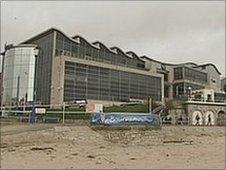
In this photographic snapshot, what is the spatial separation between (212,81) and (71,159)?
96.2 m

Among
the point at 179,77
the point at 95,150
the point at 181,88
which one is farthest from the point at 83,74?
the point at 95,150

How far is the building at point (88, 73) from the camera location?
72.6 meters

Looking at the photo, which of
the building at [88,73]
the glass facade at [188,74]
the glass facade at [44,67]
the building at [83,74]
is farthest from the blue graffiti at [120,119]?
the glass facade at [188,74]

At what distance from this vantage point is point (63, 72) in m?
72.1

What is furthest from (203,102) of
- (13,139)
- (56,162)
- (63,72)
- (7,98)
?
(56,162)

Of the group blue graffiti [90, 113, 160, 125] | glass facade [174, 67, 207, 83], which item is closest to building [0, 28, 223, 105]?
glass facade [174, 67, 207, 83]

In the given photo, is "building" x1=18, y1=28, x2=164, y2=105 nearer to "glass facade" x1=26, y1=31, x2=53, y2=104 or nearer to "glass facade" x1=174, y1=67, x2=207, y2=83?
"glass facade" x1=26, y1=31, x2=53, y2=104

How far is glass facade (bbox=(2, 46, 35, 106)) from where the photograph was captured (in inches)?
2960

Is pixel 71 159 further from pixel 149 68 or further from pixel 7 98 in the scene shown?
pixel 149 68

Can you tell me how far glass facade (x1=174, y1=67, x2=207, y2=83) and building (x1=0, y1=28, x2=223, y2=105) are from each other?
5.70m

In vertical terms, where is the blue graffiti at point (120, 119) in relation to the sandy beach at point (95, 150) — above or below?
above

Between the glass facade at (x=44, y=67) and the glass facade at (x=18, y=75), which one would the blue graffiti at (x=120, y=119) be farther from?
the glass facade at (x=18, y=75)

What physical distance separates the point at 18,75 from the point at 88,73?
14.8 meters

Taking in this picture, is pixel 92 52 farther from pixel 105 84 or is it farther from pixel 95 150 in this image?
pixel 95 150
